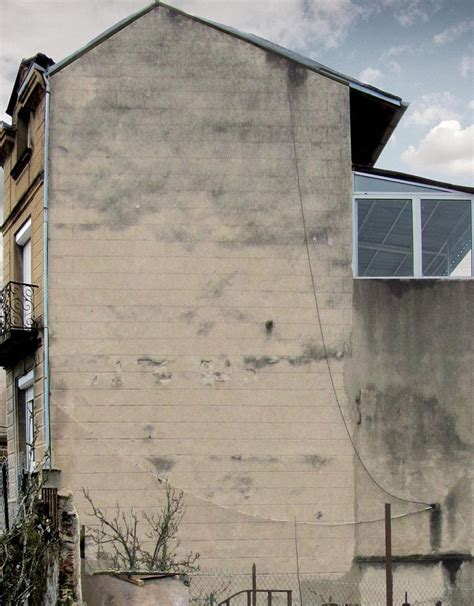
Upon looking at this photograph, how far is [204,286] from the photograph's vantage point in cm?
1522

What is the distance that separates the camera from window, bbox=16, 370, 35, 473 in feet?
53.6

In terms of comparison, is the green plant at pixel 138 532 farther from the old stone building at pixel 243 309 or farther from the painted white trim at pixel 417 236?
the painted white trim at pixel 417 236

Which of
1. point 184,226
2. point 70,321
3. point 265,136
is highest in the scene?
point 265,136

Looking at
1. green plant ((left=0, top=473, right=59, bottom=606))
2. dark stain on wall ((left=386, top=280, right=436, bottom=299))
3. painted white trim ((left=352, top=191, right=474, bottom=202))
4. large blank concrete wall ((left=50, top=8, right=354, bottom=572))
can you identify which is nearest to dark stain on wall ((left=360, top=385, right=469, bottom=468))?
large blank concrete wall ((left=50, top=8, right=354, bottom=572))

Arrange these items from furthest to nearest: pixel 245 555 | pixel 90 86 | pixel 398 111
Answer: pixel 398 111, pixel 90 86, pixel 245 555

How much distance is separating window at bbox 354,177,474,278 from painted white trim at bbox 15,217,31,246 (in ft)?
18.9

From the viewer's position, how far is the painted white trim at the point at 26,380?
1595 cm

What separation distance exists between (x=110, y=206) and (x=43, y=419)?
359cm

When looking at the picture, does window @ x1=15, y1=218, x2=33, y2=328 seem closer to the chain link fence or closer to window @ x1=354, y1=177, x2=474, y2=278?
the chain link fence

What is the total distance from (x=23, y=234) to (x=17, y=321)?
67.0 inches

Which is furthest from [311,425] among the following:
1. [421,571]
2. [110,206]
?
[110,206]

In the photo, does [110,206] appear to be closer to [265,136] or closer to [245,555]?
[265,136]

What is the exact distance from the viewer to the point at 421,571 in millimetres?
14836

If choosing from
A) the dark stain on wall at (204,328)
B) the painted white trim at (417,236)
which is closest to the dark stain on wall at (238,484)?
the dark stain on wall at (204,328)
